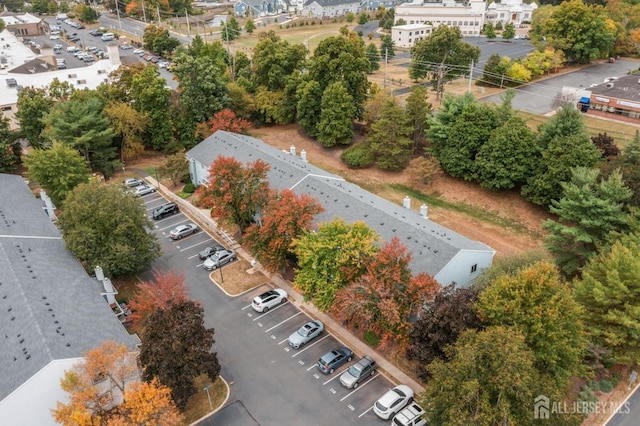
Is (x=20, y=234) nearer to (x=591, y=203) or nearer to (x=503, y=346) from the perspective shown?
(x=503, y=346)

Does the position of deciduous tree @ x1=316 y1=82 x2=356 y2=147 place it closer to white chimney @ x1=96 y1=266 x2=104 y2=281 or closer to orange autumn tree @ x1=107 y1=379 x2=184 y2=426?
white chimney @ x1=96 y1=266 x2=104 y2=281

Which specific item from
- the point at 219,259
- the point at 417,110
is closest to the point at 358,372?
the point at 219,259

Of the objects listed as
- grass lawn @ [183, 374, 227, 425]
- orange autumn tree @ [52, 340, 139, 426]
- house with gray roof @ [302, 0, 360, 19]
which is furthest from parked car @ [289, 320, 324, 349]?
house with gray roof @ [302, 0, 360, 19]

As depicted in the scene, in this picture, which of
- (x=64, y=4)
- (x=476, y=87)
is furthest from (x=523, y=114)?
(x=64, y=4)

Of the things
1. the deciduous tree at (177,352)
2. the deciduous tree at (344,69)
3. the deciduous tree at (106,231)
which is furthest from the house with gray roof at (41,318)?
the deciduous tree at (344,69)

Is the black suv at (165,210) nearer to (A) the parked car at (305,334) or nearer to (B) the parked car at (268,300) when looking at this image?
(B) the parked car at (268,300)
